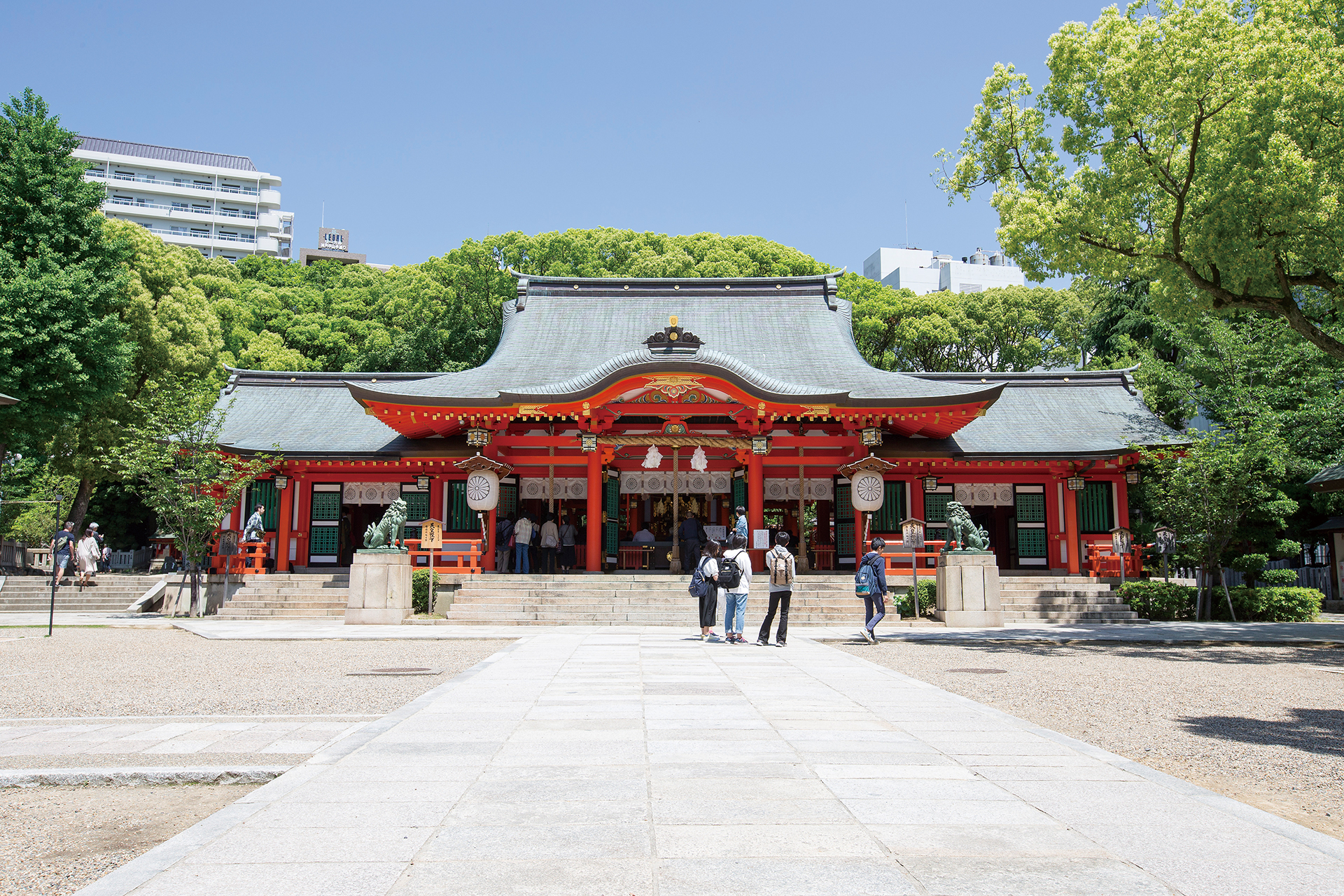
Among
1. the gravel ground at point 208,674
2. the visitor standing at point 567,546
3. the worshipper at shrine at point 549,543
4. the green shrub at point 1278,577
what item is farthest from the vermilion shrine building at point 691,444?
the gravel ground at point 208,674

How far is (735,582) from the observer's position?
39.3 feet

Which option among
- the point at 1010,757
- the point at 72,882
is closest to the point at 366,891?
the point at 72,882

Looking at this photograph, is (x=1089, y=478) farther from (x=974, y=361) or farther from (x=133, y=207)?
(x=133, y=207)

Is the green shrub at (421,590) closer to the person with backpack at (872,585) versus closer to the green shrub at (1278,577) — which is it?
the person with backpack at (872,585)

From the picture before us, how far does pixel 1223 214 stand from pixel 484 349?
26.9 m

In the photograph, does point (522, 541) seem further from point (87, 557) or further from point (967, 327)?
point (967, 327)

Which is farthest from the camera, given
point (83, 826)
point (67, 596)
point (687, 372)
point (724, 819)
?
point (67, 596)

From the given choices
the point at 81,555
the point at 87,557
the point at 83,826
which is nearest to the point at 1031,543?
the point at 83,826

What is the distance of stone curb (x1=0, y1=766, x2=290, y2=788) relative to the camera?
15.9ft

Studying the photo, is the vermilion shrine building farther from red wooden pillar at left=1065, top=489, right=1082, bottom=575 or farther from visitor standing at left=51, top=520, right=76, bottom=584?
visitor standing at left=51, top=520, right=76, bottom=584

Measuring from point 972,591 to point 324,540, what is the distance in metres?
16.5

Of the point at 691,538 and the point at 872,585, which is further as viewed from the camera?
the point at 691,538

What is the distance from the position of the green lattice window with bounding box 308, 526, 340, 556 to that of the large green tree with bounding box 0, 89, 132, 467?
6.22 metres

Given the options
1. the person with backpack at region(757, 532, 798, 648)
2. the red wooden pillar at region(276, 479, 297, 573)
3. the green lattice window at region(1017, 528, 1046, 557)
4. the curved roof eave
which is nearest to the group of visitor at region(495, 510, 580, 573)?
the curved roof eave
